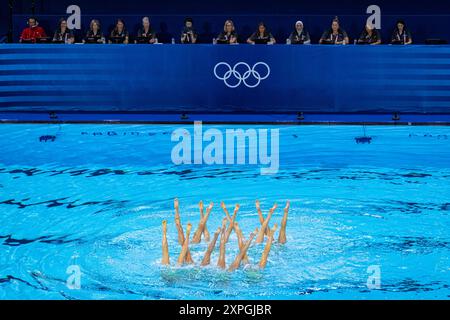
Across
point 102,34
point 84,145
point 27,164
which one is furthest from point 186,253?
point 102,34

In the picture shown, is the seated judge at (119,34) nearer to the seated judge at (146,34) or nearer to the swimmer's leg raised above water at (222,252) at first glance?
the seated judge at (146,34)

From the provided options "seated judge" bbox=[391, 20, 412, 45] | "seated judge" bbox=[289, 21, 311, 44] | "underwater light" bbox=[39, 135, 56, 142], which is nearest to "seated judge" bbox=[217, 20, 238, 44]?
"seated judge" bbox=[289, 21, 311, 44]

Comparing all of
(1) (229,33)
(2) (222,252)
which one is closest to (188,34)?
(1) (229,33)

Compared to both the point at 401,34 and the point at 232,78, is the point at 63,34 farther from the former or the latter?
the point at 401,34

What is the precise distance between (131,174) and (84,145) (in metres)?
2.00

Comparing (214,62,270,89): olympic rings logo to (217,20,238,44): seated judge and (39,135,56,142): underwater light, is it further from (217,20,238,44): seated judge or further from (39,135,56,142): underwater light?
(39,135,56,142): underwater light

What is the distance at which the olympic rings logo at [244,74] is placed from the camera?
1314 cm

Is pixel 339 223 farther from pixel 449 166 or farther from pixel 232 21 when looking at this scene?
pixel 232 21

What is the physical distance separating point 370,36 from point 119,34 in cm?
441

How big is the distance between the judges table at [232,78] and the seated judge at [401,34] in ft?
2.24

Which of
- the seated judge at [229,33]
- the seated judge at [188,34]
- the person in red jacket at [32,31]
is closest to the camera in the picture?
the seated judge at [229,33]

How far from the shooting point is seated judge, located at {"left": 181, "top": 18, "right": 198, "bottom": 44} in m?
13.9

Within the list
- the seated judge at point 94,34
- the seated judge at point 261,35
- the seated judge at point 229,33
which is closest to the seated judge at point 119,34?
the seated judge at point 94,34

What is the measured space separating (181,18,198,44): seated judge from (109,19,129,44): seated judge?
3.27ft
